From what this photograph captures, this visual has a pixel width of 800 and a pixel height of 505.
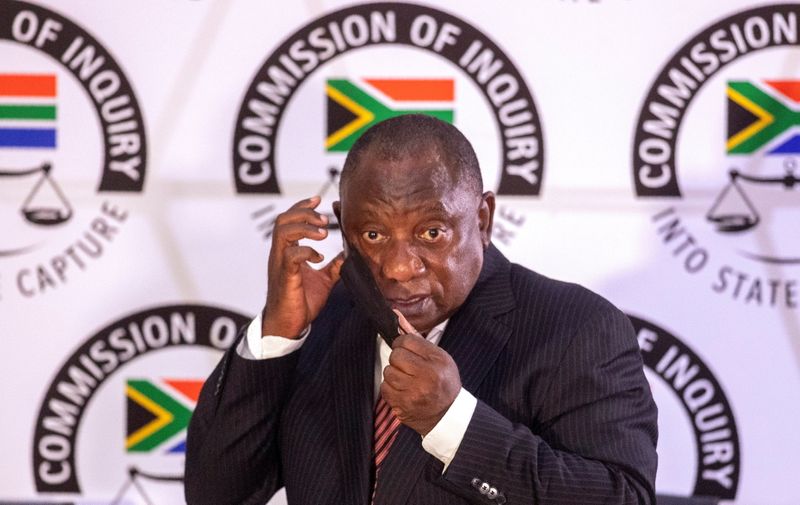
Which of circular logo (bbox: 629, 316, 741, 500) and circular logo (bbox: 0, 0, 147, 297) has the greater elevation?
circular logo (bbox: 0, 0, 147, 297)

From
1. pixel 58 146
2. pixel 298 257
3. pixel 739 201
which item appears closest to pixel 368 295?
pixel 298 257

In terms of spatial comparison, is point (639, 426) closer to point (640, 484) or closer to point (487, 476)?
point (640, 484)

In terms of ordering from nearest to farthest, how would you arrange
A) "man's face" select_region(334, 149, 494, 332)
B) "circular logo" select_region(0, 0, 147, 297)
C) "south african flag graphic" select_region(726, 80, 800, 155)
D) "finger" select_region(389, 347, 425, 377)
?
"finger" select_region(389, 347, 425, 377), "man's face" select_region(334, 149, 494, 332), "south african flag graphic" select_region(726, 80, 800, 155), "circular logo" select_region(0, 0, 147, 297)

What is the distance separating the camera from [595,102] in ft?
9.21

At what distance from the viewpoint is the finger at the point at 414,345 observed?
159 centimetres

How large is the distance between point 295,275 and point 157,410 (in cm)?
125

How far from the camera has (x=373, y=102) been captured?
2850mm

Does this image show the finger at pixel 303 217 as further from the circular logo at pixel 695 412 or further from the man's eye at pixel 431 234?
the circular logo at pixel 695 412

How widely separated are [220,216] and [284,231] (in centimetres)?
111

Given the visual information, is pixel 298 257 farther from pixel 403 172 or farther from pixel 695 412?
→ pixel 695 412

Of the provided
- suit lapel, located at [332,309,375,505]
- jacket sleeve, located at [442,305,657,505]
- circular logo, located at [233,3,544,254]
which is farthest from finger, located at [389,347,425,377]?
circular logo, located at [233,3,544,254]

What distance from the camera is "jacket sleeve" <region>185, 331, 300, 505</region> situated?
6.37 ft

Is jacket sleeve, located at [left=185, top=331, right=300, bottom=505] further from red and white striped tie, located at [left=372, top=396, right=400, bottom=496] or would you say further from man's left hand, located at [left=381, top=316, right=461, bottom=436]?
man's left hand, located at [left=381, top=316, right=461, bottom=436]

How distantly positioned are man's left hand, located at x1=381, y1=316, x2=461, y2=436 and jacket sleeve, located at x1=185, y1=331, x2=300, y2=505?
0.39m
